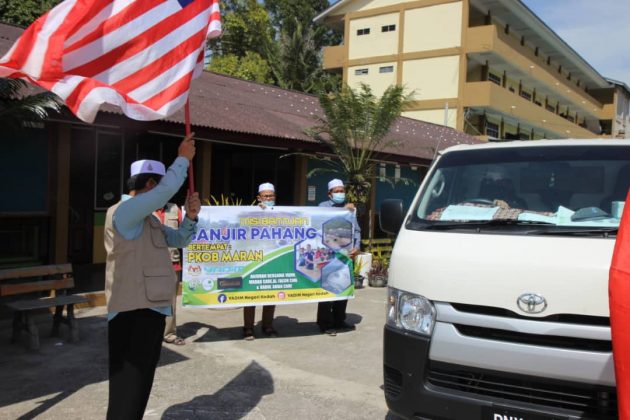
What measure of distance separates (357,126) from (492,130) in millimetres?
24356

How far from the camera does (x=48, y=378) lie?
199 inches

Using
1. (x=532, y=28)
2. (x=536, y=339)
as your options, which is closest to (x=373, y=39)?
(x=532, y=28)

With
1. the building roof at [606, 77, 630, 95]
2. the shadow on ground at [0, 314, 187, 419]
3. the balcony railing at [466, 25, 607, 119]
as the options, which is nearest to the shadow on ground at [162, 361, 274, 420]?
the shadow on ground at [0, 314, 187, 419]

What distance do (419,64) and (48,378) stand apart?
98.5 feet

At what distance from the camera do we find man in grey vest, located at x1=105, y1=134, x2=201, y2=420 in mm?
3281

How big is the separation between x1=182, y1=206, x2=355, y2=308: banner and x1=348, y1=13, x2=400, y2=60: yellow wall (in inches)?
1101

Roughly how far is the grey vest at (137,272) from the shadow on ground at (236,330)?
3.27m

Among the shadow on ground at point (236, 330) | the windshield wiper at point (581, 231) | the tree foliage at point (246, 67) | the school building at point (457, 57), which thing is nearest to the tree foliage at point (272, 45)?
the tree foliage at point (246, 67)

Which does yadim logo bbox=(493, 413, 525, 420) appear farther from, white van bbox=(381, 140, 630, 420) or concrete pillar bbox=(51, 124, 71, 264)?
concrete pillar bbox=(51, 124, 71, 264)

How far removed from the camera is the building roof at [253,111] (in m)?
10.1

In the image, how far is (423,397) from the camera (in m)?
3.22

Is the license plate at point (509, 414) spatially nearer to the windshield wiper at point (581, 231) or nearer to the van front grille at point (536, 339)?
the van front grille at point (536, 339)

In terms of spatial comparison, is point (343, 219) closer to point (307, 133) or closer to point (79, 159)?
point (307, 133)

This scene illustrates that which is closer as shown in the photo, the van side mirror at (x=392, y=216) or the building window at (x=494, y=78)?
the van side mirror at (x=392, y=216)
